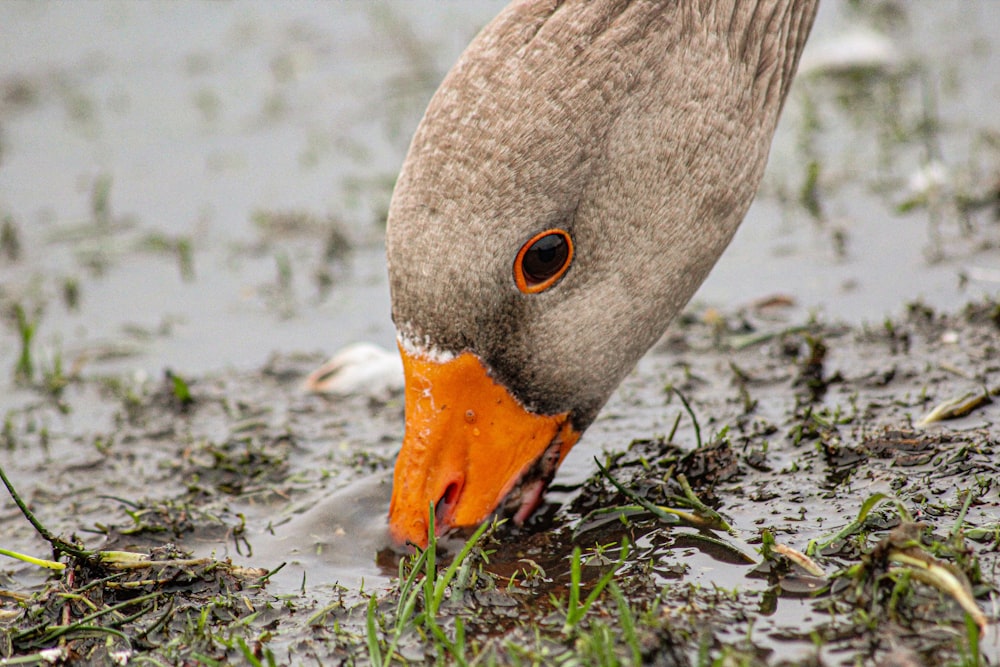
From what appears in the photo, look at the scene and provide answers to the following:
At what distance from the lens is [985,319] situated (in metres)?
5.73

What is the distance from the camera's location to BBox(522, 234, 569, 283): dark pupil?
415 cm

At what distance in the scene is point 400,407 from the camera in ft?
19.5

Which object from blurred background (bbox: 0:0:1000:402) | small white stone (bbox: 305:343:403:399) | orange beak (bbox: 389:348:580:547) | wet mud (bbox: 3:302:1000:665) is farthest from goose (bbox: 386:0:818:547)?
blurred background (bbox: 0:0:1000:402)

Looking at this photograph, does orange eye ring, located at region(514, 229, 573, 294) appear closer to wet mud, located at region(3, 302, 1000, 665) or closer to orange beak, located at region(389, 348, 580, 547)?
orange beak, located at region(389, 348, 580, 547)

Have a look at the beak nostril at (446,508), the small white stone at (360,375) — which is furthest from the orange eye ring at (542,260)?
the small white stone at (360,375)

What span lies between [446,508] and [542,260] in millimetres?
1010

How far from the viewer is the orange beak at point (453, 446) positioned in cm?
417

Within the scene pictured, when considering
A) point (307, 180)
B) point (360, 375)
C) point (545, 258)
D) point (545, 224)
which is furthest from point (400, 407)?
point (307, 180)

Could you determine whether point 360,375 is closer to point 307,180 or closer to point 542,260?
point 542,260

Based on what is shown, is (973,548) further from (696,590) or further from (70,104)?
(70,104)

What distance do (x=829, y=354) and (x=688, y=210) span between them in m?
1.75

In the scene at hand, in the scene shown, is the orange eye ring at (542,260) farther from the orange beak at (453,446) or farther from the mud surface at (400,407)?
the mud surface at (400,407)

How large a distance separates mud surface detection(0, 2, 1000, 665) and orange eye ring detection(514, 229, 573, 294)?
0.84 meters

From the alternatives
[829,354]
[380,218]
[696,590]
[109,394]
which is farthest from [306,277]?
[696,590]
